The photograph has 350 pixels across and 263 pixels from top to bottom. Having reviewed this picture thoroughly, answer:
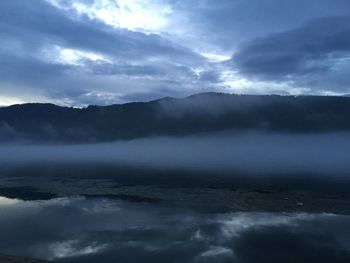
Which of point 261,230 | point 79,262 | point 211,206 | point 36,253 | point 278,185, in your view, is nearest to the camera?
point 79,262

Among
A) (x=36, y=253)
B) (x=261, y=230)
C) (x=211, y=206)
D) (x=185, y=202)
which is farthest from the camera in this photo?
(x=185, y=202)

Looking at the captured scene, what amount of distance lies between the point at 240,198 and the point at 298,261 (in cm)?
2603

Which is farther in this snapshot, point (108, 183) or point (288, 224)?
point (108, 183)

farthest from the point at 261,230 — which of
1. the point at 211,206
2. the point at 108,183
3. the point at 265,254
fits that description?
the point at 108,183

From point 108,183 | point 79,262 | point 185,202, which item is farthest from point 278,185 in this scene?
point 79,262

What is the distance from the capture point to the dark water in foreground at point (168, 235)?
30938 millimetres

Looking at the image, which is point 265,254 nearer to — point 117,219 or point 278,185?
point 117,219

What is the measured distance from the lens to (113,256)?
3088 cm

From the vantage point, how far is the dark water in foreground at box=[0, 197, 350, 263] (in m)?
30.9

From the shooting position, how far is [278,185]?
73250mm

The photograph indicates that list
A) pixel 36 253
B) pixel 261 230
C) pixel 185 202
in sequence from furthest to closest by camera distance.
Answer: pixel 185 202 → pixel 261 230 → pixel 36 253

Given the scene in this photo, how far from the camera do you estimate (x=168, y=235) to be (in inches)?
1425

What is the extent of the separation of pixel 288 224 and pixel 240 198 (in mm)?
15855

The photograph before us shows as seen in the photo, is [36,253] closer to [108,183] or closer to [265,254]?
[265,254]
